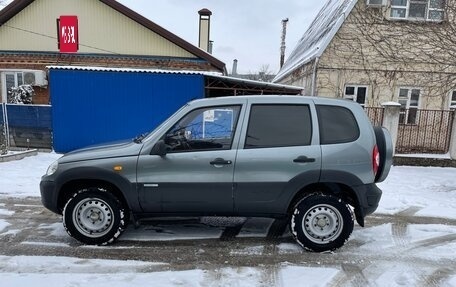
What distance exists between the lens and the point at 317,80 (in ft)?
47.0

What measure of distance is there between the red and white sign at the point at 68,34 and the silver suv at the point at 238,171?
46.7 ft

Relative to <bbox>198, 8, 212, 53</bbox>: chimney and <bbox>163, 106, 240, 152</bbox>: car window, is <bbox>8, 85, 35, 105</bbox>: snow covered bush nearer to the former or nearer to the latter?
<bbox>198, 8, 212, 53</bbox>: chimney

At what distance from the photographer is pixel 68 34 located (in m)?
17.0

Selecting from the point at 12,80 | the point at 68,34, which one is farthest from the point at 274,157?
the point at 12,80

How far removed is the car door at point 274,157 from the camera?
438 centimetres

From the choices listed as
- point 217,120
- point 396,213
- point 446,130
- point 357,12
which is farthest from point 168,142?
point 357,12

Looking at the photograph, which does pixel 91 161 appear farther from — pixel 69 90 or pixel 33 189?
pixel 69 90

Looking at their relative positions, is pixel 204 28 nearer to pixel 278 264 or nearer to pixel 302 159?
pixel 302 159

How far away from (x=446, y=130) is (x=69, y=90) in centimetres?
1211

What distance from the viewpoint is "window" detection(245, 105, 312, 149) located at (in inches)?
175

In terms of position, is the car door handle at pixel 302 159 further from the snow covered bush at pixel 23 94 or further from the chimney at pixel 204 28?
the chimney at pixel 204 28

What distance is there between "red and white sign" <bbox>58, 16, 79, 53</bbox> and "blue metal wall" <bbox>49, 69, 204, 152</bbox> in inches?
232

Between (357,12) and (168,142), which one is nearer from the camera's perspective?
(168,142)

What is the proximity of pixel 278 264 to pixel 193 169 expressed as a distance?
57.0 inches
